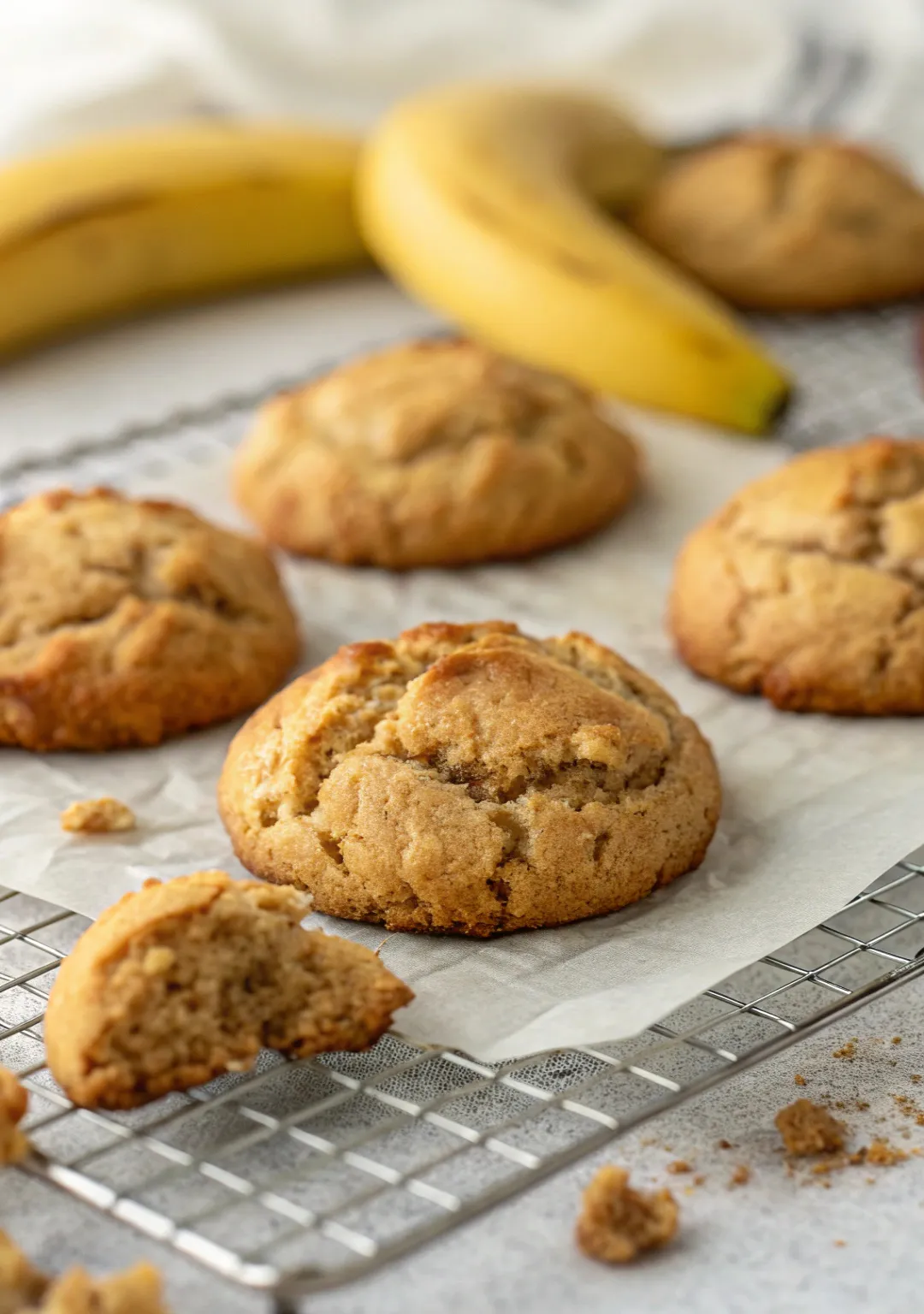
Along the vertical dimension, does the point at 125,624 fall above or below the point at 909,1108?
above

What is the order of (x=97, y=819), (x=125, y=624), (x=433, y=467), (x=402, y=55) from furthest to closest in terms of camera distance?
(x=402, y=55) < (x=433, y=467) < (x=125, y=624) < (x=97, y=819)

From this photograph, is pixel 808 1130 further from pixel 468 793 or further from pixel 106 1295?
pixel 106 1295

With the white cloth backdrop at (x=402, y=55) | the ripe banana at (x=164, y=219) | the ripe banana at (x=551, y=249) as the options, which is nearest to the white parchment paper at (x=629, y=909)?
the ripe banana at (x=551, y=249)

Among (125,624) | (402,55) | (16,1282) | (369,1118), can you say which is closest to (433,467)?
(125,624)

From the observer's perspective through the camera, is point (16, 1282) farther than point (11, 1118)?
No

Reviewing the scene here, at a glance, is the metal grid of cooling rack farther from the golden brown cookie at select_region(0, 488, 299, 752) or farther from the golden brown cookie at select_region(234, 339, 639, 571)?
the golden brown cookie at select_region(234, 339, 639, 571)

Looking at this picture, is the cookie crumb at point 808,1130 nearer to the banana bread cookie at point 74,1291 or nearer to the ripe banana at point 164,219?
the banana bread cookie at point 74,1291

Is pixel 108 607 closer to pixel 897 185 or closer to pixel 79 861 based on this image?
pixel 79 861
